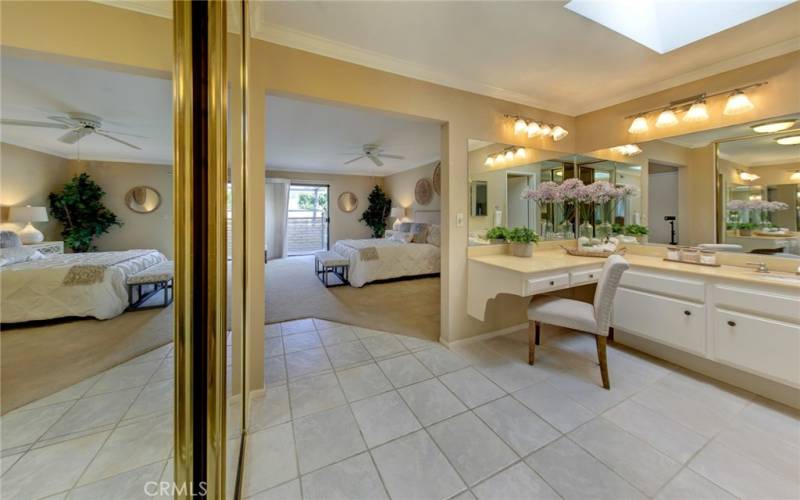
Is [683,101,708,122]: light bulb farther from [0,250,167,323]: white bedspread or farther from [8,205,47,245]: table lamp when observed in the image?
[8,205,47,245]: table lamp

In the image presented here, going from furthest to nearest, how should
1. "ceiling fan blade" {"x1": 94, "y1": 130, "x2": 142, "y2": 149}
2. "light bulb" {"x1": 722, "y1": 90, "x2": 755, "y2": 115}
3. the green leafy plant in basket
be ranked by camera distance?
"light bulb" {"x1": 722, "y1": 90, "x2": 755, "y2": 115} < "ceiling fan blade" {"x1": 94, "y1": 130, "x2": 142, "y2": 149} < the green leafy plant in basket

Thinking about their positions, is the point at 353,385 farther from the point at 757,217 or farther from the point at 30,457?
the point at 757,217

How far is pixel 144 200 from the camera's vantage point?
74 cm

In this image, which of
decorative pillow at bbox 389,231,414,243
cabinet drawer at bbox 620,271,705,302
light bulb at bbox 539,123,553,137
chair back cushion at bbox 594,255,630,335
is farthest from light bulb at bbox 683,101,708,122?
decorative pillow at bbox 389,231,414,243

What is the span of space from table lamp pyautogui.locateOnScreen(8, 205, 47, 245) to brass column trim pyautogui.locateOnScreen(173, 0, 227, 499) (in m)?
0.27

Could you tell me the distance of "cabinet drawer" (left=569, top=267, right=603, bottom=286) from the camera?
2310 mm

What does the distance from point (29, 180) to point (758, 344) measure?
339 centimetres

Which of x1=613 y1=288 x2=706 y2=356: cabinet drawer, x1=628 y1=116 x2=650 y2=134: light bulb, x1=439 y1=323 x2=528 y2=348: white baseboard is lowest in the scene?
x1=439 y1=323 x2=528 y2=348: white baseboard

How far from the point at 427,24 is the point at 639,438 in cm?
274

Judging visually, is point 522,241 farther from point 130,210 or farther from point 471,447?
point 130,210

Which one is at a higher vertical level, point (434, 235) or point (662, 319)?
point (434, 235)

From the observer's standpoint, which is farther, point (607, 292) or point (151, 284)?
point (607, 292)

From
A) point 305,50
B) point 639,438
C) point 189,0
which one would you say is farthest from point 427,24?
point 639,438

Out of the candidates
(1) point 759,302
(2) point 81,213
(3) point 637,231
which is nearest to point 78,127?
(2) point 81,213
